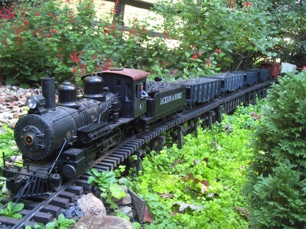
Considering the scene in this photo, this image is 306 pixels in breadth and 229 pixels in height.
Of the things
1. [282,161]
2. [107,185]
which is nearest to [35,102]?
[107,185]

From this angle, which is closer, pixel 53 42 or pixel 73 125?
pixel 73 125

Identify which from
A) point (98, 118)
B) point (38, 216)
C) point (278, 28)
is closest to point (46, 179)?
point (38, 216)

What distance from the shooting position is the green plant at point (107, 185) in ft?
16.7

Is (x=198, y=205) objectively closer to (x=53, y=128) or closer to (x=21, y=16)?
(x=53, y=128)

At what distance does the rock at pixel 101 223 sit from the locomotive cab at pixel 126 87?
10.1 feet

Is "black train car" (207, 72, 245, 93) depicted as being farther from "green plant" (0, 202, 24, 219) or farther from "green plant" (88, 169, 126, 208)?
"green plant" (0, 202, 24, 219)

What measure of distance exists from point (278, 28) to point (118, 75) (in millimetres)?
12670

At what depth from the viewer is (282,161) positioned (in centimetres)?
399

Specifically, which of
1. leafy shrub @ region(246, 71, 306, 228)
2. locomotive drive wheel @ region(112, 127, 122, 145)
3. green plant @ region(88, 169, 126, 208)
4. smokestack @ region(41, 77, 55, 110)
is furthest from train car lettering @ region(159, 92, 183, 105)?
leafy shrub @ region(246, 71, 306, 228)

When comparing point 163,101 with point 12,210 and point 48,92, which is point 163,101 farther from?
point 12,210

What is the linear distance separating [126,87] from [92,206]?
306 cm

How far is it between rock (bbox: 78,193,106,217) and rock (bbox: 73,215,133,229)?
1.10 ft

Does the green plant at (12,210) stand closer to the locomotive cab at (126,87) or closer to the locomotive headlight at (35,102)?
the locomotive headlight at (35,102)

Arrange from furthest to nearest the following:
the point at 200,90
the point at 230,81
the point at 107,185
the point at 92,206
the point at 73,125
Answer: the point at 230,81 < the point at 200,90 < the point at 73,125 < the point at 107,185 < the point at 92,206
